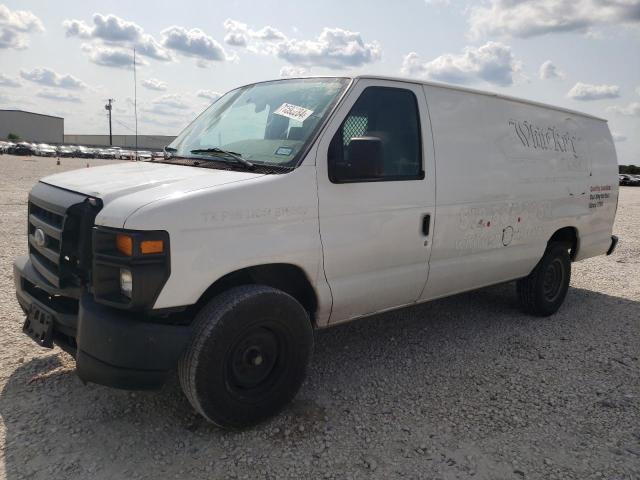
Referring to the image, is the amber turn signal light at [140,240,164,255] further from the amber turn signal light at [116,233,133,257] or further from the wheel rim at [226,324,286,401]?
the wheel rim at [226,324,286,401]

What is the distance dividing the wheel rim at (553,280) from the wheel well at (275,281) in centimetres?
322

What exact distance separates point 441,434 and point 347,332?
1.77 m

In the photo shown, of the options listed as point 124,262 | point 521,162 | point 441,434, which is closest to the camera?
point 124,262

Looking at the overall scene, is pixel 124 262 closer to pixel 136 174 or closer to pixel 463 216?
pixel 136 174

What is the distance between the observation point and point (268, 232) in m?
3.04

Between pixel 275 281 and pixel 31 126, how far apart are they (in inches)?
5111

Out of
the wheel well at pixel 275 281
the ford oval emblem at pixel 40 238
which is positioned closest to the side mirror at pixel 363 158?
the wheel well at pixel 275 281

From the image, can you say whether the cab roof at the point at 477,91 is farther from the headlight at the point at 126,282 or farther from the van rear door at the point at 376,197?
the headlight at the point at 126,282

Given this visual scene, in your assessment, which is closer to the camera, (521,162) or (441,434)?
(441,434)

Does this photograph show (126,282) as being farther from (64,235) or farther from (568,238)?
(568,238)

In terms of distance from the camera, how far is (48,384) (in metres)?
3.59

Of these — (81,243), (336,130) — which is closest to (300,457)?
(81,243)

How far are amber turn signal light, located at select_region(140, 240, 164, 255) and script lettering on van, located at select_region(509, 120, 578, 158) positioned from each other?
353 centimetres

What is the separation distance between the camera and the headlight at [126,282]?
265cm
